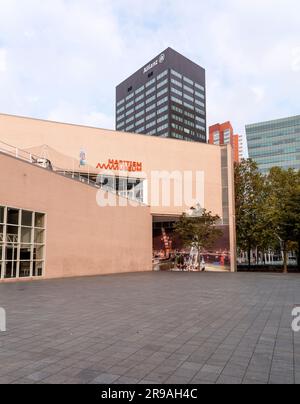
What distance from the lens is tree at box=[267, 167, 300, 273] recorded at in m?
35.4

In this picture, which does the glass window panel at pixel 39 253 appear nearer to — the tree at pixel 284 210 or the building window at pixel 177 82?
the tree at pixel 284 210

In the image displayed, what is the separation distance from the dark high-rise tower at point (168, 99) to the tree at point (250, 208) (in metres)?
87.8

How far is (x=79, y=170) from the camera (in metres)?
32.9

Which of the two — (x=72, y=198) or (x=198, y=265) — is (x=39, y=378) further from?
(x=198, y=265)

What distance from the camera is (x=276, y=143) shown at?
130125 mm

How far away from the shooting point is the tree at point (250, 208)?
39.9m

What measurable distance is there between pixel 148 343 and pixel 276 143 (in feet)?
441

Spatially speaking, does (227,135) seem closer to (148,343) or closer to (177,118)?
(177,118)

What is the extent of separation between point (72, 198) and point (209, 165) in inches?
779

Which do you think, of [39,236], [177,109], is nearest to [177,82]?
[177,109]

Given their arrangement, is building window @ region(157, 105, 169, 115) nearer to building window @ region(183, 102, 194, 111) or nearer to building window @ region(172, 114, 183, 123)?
building window @ region(172, 114, 183, 123)

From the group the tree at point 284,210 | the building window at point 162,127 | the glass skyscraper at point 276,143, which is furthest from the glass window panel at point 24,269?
the building window at point 162,127

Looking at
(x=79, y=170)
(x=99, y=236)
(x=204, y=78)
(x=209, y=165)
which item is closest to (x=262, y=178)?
(x=209, y=165)

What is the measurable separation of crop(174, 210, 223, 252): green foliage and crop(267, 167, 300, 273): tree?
304 inches
